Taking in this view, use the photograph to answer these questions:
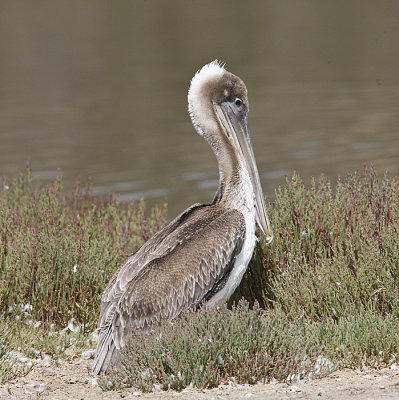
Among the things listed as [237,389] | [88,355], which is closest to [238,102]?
[88,355]

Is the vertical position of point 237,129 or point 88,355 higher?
point 237,129

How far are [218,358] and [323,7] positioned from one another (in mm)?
33733

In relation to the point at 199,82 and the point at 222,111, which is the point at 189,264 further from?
the point at 199,82

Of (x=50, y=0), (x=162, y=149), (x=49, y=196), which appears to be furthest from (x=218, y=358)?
(x=50, y=0)

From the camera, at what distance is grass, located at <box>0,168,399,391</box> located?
570cm

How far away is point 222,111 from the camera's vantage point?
25.0 feet

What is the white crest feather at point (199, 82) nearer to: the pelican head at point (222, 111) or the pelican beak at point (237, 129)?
the pelican head at point (222, 111)

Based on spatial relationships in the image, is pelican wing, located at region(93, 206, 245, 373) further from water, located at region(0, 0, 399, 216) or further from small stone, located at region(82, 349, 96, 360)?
water, located at region(0, 0, 399, 216)

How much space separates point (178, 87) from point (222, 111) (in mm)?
16024

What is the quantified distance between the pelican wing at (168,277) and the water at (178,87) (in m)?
5.80

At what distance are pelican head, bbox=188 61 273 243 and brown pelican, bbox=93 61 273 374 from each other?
0.23 feet

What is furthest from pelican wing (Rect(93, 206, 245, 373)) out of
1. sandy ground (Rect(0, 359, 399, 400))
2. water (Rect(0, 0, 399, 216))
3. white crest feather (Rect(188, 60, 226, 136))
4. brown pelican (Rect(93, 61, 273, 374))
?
water (Rect(0, 0, 399, 216))

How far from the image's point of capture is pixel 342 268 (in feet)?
22.4

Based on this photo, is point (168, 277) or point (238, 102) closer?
point (168, 277)
